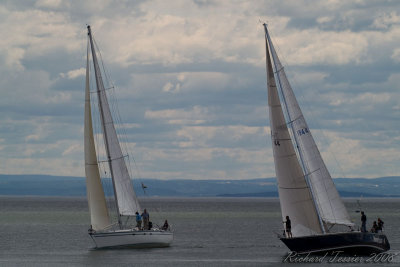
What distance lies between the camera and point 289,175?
43344mm

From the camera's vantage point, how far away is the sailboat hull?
1658 inches

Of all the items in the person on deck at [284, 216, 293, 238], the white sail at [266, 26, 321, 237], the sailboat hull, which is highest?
the white sail at [266, 26, 321, 237]

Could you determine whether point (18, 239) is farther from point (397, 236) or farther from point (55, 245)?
point (397, 236)

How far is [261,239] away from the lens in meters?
64.3

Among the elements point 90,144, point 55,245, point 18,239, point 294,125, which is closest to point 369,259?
point 294,125

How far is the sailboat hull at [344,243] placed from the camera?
42125mm

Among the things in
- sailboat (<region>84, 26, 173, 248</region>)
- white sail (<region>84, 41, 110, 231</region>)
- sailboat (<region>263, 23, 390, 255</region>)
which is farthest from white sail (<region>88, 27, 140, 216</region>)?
sailboat (<region>263, 23, 390, 255</region>)

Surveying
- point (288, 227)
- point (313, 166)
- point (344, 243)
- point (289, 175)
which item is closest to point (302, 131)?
point (313, 166)

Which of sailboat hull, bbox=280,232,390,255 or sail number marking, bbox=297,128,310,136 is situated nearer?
sailboat hull, bbox=280,232,390,255

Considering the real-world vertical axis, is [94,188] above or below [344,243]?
above

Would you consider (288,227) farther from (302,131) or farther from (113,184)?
(113,184)

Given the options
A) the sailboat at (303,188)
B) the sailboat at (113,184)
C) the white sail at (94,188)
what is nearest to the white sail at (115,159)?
the sailboat at (113,184)

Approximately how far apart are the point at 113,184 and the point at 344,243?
15.7 meters

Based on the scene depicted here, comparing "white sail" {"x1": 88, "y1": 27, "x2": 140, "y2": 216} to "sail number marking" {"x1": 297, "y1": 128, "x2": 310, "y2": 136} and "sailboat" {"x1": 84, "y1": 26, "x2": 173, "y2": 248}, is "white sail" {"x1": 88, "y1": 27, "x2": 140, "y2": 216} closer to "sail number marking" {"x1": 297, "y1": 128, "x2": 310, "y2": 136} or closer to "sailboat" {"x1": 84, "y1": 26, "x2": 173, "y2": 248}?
"sailboat" {"x1": 84, "y1": 26, "x2": 173, "y2": 248}
